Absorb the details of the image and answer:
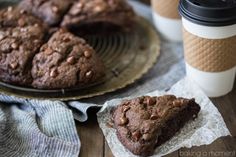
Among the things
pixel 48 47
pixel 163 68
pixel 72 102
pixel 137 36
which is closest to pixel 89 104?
pixel 72 102

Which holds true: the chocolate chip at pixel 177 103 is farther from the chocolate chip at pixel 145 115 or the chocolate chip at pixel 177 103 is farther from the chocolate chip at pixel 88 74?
the chocolate chip at pixel 88 74

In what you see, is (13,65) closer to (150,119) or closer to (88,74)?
(88,74)

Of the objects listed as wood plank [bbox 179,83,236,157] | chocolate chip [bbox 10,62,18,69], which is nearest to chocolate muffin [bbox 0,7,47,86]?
chocolate chip [bbox 10,62,18,69]

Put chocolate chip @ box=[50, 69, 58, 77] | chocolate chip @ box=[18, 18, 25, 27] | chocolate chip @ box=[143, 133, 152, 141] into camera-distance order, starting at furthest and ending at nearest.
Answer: chocolate chip @ box=[18, 18, 25, 27]
chocolate chip @ box=[50, 69, 58, 77]
chocolate chip @ box=[143, 133, 152, 141]

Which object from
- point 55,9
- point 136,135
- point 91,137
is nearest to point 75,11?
point 55,9

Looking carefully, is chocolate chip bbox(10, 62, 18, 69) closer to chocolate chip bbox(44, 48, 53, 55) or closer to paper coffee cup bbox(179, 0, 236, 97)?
chocolate chip bbox(44, 48, 53, 55)

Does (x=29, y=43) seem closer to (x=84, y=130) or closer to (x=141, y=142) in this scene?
(x=84, y=130)
